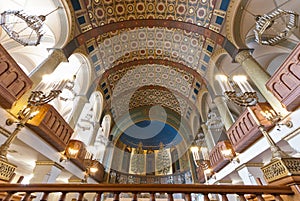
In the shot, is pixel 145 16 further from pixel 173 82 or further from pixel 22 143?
pixel 22 143

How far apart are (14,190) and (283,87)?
496 cm

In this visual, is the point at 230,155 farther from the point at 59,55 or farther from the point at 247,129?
the point at 59,55

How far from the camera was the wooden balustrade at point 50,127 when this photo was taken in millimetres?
4215

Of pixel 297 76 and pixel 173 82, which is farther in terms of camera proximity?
pixel 173 82

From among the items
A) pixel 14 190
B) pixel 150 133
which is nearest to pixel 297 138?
pixel 14 190

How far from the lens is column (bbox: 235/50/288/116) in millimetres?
4095

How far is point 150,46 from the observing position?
9.02m

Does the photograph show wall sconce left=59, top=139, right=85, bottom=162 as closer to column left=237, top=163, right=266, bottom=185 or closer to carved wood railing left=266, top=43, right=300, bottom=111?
column left=237, top=163, right=266, bottom=185

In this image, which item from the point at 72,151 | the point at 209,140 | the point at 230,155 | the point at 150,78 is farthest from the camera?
the point at 150,78

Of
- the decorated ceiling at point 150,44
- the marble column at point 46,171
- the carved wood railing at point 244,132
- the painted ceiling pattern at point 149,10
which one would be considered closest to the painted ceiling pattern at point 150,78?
the decorated ceiling at point 150,44

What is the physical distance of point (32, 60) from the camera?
7777mm

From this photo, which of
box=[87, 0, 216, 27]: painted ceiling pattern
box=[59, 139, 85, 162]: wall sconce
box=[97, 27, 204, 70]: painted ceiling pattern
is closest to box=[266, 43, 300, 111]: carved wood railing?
box=[87, 0, 216, 27]: painted ceiling pattern

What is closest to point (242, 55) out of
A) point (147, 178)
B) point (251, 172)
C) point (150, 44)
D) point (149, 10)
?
point (251, 172)

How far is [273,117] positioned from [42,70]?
6309 mm
